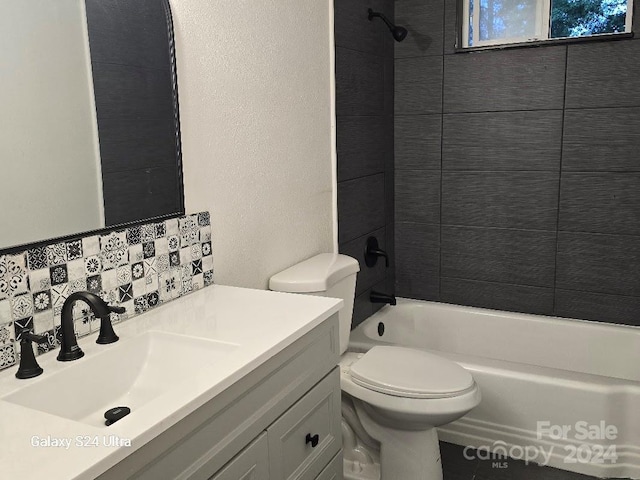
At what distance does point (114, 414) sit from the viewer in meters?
1.26

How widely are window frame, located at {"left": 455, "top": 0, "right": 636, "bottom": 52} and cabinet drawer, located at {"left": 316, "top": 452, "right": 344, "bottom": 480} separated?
2.13m

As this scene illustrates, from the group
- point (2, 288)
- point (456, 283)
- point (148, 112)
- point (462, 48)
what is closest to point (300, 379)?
point (2, 288)

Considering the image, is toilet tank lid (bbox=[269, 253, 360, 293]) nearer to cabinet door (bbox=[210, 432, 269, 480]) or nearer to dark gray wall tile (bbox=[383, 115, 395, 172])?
cabinet door (bbox=[210, 432, 269, 480])

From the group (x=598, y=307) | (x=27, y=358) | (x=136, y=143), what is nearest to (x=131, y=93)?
(x=136, y=143)

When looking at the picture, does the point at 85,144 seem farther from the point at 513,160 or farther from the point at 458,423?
the point at 513,160

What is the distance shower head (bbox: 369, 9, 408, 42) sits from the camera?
2.93m

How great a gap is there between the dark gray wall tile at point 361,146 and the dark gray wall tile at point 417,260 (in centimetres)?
43

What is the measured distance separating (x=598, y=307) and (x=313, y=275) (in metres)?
1.61

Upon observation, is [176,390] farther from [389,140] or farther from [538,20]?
[538,20]

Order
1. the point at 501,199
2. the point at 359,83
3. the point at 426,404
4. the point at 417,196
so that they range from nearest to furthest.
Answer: the point at 426,404 → the point at 359,83 → the point at 501,199 → the point at 417,196

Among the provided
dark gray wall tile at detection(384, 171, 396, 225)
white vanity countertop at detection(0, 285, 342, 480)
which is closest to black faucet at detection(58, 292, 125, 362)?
white vanity countertop at detection(0, 285, 342, 480)

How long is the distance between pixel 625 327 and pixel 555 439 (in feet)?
2.56

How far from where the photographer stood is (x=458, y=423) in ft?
8.61

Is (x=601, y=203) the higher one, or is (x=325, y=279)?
(x=601, y=203)
